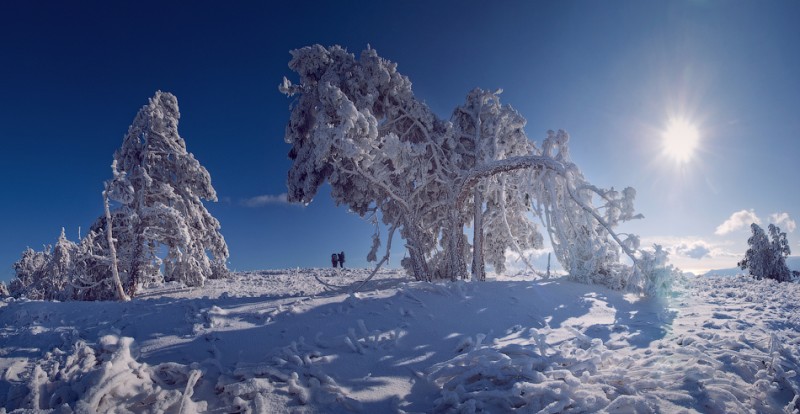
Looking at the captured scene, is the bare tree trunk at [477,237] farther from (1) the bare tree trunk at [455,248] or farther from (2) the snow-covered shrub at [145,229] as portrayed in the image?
(2) the snow-covered shrub at [145,229]

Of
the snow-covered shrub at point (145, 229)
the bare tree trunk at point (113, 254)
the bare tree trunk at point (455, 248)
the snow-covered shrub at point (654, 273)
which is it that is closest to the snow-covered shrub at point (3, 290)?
the snow-covered shrub at point (145, 229)

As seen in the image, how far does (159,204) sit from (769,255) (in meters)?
31.5

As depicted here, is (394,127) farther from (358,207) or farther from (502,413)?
(502,413)

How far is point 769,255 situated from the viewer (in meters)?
20.0

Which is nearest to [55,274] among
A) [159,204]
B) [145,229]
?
[145,229]

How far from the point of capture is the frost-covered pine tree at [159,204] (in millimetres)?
12992

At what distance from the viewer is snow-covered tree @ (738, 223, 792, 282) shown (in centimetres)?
1969

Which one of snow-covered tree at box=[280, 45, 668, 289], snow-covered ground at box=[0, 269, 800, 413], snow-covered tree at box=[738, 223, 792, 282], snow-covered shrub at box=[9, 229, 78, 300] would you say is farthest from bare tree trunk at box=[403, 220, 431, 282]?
snow-covered tree at box=[738, 223, 792, 282]

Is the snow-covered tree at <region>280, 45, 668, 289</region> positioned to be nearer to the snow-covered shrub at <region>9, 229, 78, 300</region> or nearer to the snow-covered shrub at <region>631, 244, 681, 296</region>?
the snow-covered shrub at <region>631, 244, 681, 296</region>

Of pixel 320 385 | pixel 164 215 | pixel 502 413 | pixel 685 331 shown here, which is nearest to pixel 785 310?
pixel 685 331

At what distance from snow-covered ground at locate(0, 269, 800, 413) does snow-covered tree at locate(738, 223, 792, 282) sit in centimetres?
1988

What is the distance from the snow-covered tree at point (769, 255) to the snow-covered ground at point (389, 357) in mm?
19885

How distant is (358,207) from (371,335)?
7470mm

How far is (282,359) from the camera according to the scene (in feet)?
12.1
